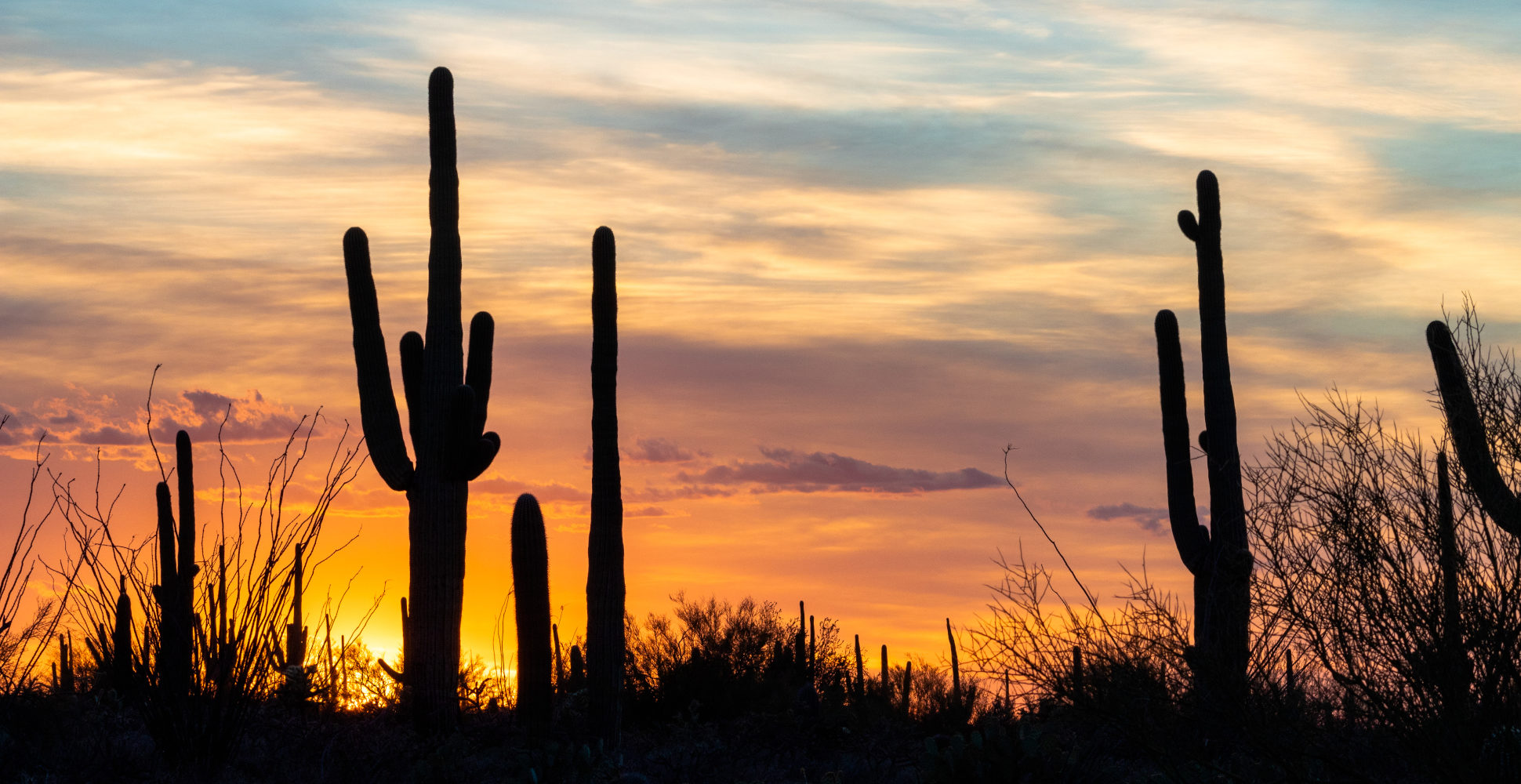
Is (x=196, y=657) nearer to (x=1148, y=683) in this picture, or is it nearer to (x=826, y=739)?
(x=826, y=739)

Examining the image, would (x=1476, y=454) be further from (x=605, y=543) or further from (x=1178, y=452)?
(x=605, y=543)

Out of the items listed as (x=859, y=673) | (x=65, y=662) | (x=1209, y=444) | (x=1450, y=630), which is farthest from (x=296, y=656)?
(x=1450, y=630)

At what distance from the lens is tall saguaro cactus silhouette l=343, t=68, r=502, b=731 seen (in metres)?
15.1

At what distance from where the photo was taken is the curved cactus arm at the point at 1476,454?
10891 mm

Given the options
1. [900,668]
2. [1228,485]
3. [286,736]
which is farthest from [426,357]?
[900,668]

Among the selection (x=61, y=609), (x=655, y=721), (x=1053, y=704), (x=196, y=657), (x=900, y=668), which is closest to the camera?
(x=61, y=609)

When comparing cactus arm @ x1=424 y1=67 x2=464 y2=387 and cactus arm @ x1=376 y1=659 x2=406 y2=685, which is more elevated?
cactus arm @ x1=424 y1=67 x2=464 y2=387

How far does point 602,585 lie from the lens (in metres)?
14.4

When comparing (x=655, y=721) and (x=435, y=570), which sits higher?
(x=435, y=570)

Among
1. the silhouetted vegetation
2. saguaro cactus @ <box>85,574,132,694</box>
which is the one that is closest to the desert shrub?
the silhouetted vegetation

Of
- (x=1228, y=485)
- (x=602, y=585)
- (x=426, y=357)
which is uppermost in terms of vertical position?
(x=426, y=357)

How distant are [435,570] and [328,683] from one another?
2030 millimetres

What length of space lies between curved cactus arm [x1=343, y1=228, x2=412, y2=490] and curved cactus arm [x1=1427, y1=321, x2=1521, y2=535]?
34.8 feet

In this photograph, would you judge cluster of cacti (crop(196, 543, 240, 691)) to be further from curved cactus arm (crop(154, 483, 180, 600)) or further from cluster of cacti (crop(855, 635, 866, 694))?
cluster of cacti (crop(855, 635, 866, 694))
